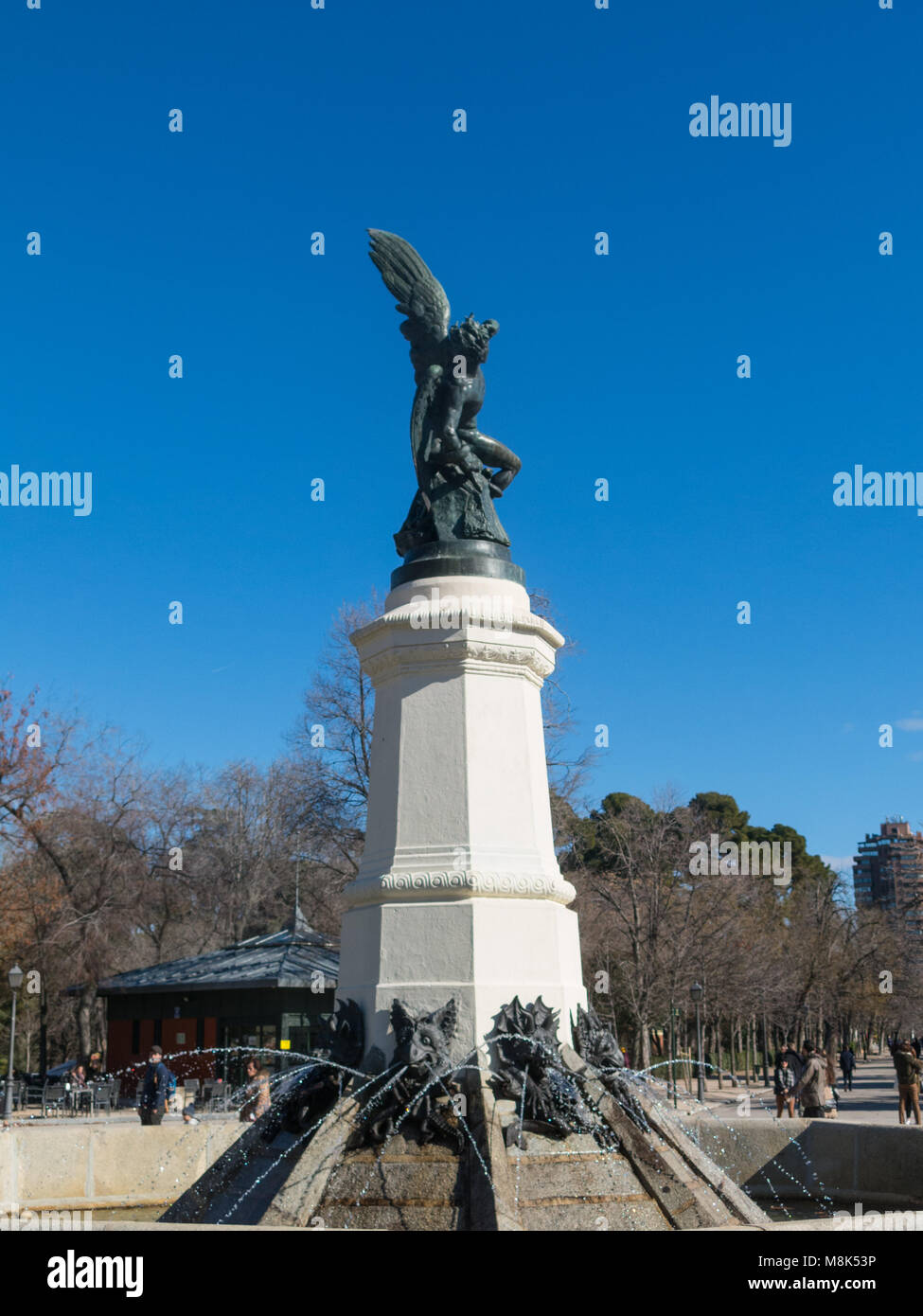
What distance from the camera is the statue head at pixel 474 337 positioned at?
10805 mm

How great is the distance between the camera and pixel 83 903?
44.6 metres

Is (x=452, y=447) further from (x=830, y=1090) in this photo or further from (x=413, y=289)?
(x=830, y=1090)

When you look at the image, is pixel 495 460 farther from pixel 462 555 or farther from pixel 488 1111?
pixel 488 1111

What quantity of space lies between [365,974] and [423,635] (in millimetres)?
2596

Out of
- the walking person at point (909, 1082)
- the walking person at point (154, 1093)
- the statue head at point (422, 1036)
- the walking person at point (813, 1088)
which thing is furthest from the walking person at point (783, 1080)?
the statue head at point (422, 1036)

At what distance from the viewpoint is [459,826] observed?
31.2ft

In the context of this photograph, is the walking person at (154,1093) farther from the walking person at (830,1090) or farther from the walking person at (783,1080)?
the walking person at (783,1080)

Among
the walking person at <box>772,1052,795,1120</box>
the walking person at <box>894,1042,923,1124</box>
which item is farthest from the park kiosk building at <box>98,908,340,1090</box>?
the walking person at <box>894,1042,923,1124</box>

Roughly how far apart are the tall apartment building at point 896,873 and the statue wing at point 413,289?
3965 cm

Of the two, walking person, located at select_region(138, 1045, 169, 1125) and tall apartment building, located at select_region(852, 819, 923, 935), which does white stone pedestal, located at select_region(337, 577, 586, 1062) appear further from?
tall apartment building, located at select_region(852, 819, 923, 935)

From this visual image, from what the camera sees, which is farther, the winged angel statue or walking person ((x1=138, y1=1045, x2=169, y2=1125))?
walking person ((x1=138, y1=1045, x2=169, y2=1125))

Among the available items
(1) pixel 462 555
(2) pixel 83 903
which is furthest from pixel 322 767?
(1) pixel 462 555

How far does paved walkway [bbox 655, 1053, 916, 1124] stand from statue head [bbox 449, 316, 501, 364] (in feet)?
24.0

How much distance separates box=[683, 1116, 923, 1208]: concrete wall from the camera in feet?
39.2
